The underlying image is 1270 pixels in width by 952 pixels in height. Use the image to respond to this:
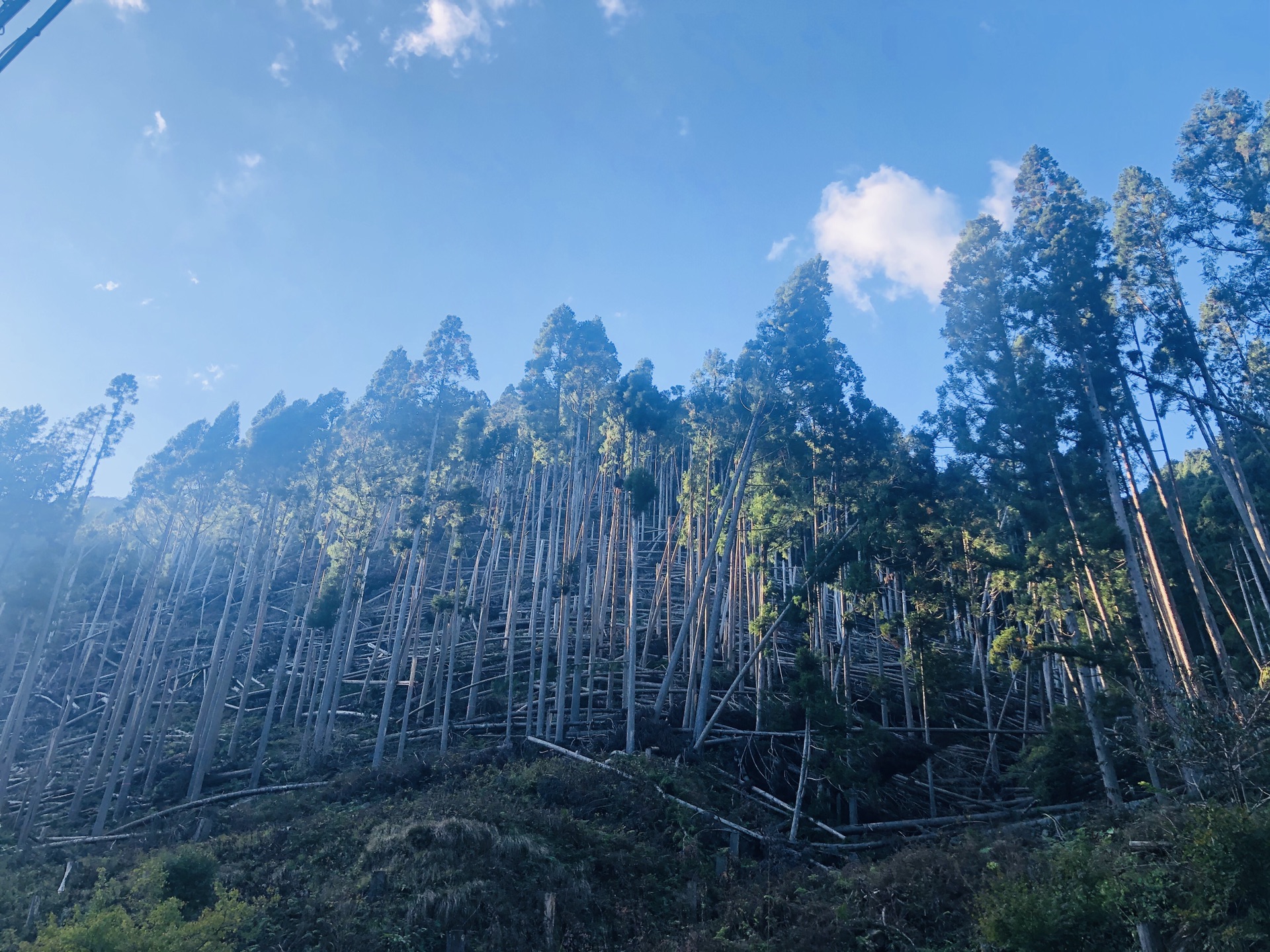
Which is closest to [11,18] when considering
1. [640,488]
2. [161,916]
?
[161,916]

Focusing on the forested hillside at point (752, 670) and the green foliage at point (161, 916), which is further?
the forested hillside at point (752, 670)

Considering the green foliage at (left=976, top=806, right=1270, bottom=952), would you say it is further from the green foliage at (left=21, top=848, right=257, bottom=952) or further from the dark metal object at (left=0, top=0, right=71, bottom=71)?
the dark metal object at (left=0, top=0, right=71, bottom=71)

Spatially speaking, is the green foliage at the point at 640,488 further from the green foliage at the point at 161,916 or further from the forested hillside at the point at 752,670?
the green foliage at the point at 161,916

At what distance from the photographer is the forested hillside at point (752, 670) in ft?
38.0

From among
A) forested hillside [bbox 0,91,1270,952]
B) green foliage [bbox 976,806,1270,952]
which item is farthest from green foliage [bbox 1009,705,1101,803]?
green foliage [bbox 976,806,1270,952]

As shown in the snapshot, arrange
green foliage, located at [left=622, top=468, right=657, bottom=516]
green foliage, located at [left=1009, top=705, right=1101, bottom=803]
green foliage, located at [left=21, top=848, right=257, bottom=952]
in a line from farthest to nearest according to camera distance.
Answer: green foliage, located at [left=622, top=468, right=657, bottom=516] → green foliage, located at [left=1009, top=705, right=1101, bottom=803] → green foliage, located at [left=21, top=848, right=257, bottom=952]

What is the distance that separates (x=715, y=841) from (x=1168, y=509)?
14741 millimetres

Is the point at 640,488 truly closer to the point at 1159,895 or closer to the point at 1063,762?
the point at 1063,762

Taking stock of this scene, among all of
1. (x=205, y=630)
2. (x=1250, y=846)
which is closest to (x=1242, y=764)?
(x=1250, y=846)

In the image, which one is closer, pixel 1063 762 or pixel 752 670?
pixel 1063 762

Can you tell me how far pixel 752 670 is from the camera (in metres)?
26.0

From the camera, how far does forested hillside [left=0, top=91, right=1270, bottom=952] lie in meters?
11.6

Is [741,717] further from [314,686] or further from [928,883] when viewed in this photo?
[314,686]

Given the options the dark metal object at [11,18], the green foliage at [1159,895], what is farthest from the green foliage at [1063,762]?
the dark metal object at [11,18]
